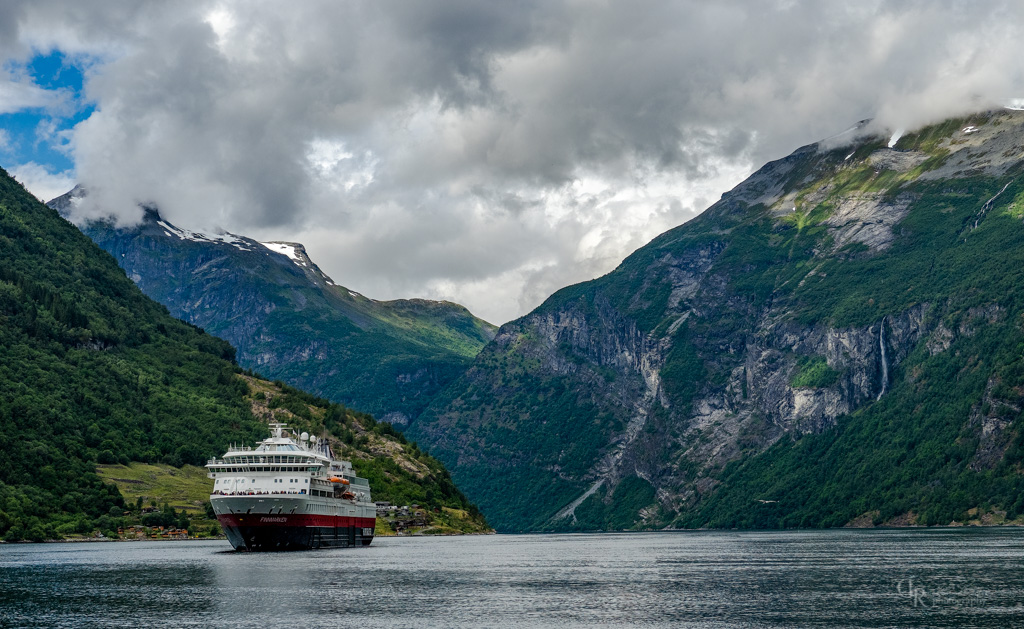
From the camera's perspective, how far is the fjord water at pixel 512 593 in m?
97.2

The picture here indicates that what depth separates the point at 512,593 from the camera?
124000 mm

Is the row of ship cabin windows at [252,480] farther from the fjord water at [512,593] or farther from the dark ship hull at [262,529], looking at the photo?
the fjord water at [512,593]

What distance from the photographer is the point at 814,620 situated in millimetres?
94812

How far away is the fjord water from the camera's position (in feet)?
319

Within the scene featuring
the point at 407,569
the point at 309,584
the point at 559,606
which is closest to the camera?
the point at 559,606

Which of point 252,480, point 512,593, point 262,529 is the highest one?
point 252,480

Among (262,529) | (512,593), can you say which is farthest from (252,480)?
A: (512,593)

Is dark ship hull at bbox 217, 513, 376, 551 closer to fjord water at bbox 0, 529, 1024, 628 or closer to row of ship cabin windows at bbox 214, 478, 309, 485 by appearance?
row of ship cabin windows at bbox 214, 478, 309, 485

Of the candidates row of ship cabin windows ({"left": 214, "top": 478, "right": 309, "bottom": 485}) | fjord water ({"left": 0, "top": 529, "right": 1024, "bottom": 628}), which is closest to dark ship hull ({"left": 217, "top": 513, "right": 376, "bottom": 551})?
row of ship cabin windows ({"left": 214, "top": 478, "right": 309, "bottom": 485})

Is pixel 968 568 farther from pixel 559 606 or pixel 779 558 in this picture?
pixel 559 606

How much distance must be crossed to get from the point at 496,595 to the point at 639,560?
8035 centimetres

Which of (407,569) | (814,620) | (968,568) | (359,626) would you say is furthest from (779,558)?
(359,626)

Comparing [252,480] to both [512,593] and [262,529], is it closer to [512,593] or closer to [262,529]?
[262,529]

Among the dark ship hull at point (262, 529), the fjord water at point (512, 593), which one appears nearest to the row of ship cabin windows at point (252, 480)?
the dark ship hull at point (262, 529)
